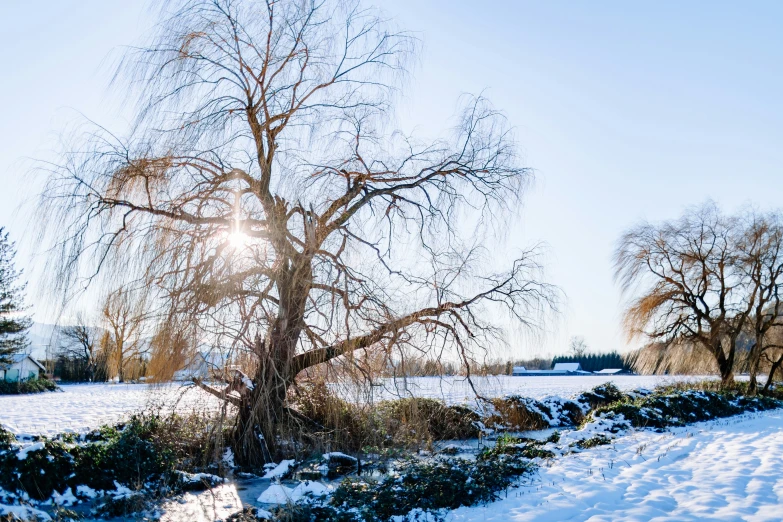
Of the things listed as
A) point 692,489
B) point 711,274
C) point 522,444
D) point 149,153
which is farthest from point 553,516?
point 711,274

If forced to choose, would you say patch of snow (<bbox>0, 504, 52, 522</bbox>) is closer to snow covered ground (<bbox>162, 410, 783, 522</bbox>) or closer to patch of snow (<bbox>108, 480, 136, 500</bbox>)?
patch of snow (<bbox>108, 480, 136, 500</bbox>)

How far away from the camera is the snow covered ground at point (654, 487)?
16.2ft

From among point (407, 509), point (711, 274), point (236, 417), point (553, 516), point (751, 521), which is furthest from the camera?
point (711, 274)

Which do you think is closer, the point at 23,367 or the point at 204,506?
the point at 204,506

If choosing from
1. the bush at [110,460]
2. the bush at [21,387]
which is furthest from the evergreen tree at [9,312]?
the bush at [110,460]

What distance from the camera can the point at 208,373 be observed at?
8453 millimetres

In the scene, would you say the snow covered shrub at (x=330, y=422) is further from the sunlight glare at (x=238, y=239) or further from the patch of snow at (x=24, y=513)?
the patch of snow at (x=24, y=513)

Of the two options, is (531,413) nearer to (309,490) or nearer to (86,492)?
(309,490)

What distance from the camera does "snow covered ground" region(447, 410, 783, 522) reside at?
4945mm

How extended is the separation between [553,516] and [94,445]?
19.7 ft

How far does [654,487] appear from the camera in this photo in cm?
587

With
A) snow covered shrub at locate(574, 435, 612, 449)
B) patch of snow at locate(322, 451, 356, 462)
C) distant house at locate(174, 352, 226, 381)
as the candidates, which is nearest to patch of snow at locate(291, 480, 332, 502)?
patch of snow at locate(322, 451, 356, 462)

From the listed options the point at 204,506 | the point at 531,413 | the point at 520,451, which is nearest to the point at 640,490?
the point at 520,451

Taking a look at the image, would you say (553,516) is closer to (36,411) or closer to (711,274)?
(36,411)
